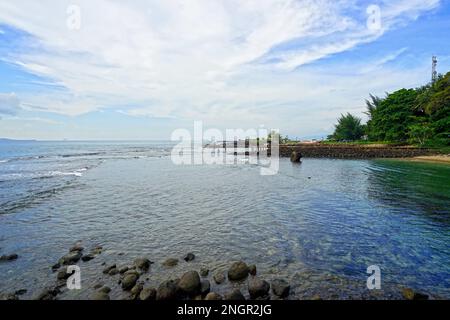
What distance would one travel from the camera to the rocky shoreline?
253 inches

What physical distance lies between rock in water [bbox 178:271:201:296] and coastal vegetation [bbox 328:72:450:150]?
5188 centimetres

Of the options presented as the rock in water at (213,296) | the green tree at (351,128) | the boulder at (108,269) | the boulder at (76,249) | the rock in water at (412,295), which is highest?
the green tree at (351,128)

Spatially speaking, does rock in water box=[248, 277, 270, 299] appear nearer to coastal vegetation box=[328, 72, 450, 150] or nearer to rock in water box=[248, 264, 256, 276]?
rock in water box=[248, 264, 256, 276]

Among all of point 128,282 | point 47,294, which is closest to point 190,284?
point 128,282

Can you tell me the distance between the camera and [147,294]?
6.38 m

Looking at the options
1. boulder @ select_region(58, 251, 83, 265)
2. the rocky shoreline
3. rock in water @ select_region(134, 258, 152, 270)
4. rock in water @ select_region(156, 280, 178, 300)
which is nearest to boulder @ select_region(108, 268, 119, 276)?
the rocky shoreline

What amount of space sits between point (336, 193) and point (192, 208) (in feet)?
35.5

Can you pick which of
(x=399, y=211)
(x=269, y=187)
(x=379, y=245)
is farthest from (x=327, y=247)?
(x=269, y=187)

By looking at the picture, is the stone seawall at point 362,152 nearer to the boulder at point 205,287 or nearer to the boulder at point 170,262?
the boulder at point 170,262

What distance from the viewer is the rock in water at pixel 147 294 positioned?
249 inches

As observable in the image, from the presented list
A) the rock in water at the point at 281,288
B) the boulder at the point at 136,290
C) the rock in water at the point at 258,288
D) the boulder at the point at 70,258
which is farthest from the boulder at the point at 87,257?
the rock in water at the point at 281,288

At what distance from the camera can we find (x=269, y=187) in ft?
73.0

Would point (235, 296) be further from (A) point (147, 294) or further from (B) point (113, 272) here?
(B) point (113, 272)

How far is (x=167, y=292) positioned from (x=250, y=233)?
5366 mm
